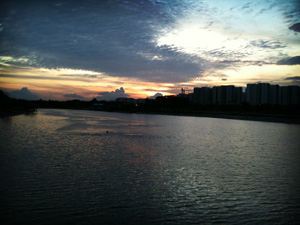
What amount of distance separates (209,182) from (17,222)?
988cm

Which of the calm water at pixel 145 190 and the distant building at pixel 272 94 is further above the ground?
the distant building at pixel 272 94

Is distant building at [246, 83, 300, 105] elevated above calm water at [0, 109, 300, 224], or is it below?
above

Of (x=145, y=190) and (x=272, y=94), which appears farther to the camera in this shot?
(x=272, y=94)

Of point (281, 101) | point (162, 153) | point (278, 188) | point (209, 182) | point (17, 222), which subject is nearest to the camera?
point (17, 222)

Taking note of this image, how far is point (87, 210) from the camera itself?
9.39 meters

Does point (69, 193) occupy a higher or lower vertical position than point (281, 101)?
lower

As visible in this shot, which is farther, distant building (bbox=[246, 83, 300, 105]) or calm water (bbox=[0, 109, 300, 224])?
distant building (bbox=[246, 83, 300, 105])

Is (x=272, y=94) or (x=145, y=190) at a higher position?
(x=272, y=94)

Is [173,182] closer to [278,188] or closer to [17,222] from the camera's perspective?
[278,188]

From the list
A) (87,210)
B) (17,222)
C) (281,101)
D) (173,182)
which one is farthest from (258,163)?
(281,101)

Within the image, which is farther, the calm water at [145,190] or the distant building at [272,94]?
the distant building at [272,94]

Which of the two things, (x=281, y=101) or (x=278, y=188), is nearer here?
(x=278, y=188)

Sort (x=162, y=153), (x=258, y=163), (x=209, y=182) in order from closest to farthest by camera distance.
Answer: (x=209, y=182)
(x=258, y=163)
(x=162, y=153)

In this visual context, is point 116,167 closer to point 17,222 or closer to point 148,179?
point 148,179
